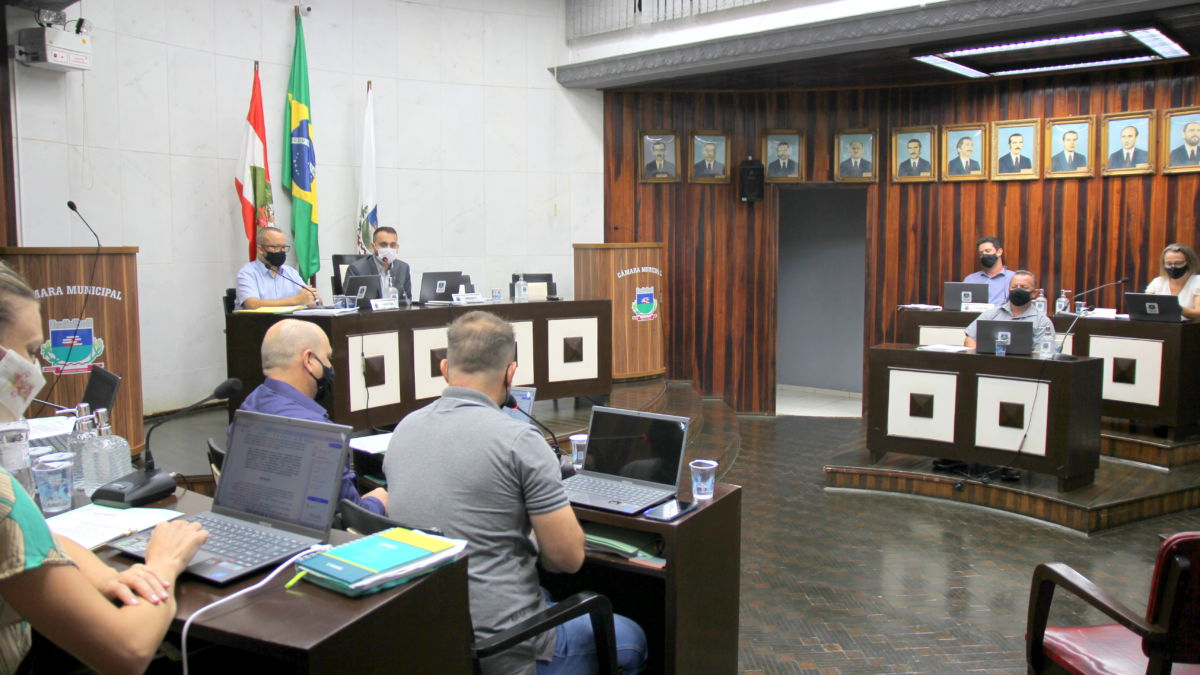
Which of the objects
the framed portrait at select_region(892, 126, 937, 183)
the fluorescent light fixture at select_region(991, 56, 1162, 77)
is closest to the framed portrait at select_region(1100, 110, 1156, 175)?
the fluorescent light fixture at select_region(991, 56, 1162, 77)

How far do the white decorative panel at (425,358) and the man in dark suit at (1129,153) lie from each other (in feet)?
19.5

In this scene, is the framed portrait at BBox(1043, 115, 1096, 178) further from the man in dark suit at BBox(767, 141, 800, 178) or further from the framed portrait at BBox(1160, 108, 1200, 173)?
the man in dark suit at BBox(767, 141, 800, 178)

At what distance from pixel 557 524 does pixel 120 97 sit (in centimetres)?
551

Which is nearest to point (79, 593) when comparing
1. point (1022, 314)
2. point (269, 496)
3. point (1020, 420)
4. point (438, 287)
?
point (269, 496)

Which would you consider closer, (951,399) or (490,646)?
(490,646)

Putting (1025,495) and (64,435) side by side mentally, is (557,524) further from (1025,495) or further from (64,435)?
(1025,495)

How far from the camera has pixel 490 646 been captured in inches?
76.1

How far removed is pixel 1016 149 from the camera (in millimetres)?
7891

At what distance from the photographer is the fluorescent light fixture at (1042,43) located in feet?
20.3

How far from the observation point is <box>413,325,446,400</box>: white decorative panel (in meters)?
5.53

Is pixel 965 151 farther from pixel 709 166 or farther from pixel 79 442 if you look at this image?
pixel 79 442

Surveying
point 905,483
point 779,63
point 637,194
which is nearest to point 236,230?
point 637,194

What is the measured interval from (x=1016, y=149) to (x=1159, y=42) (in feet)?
5.43

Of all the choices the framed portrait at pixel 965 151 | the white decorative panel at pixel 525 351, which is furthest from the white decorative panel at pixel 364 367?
the framed portrait at pixel 965 151
